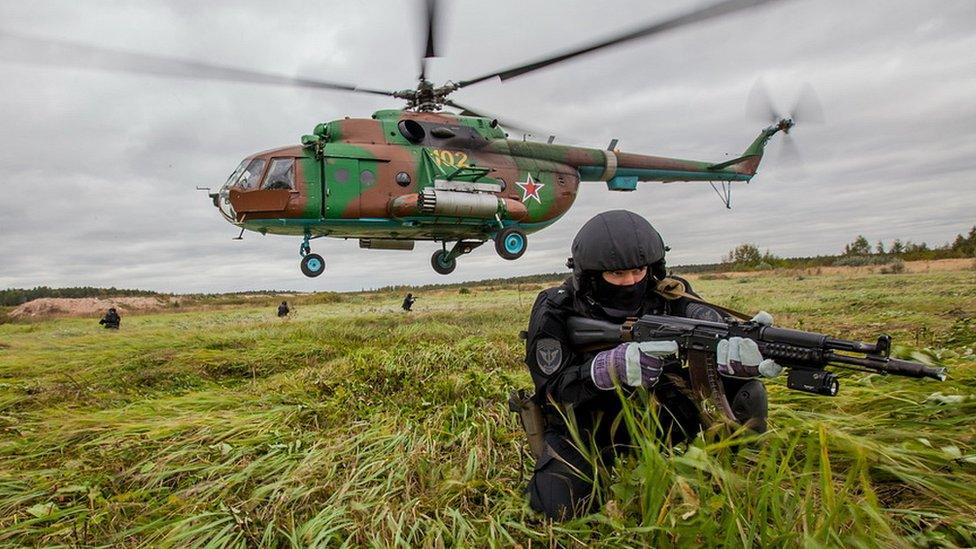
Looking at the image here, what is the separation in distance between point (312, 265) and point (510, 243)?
13.3ft

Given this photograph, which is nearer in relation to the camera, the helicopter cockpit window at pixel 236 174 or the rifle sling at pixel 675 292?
the rifle sling at pixel 675 292

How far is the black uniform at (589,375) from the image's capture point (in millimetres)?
2393

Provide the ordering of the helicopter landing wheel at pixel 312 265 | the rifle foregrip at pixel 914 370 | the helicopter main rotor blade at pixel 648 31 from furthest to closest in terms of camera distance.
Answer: the helicopter landing wheel at pixel 312 265 < the helicopter main rotor blade at pixel 648 31 < the rifle foregrip at pixel 914 370

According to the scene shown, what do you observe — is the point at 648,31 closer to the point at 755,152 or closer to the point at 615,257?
the point at 615,257

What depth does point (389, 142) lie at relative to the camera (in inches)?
388

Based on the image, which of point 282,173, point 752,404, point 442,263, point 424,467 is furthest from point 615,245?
point 442,263

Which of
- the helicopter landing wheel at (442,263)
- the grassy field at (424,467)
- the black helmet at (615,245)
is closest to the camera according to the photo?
the grassy field at (424,467)

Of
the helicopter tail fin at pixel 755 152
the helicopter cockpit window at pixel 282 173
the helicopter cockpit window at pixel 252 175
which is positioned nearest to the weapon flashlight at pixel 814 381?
the helicopter cockpit window at pixel 282 173

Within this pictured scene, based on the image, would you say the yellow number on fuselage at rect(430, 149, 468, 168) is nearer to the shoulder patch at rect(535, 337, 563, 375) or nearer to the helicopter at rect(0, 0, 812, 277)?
the helicopter at rect(0, 0, 812, 277)

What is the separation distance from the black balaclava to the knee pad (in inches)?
25.0

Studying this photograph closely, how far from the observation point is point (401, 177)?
972cm

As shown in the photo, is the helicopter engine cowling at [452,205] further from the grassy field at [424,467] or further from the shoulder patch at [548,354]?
the shoulder patch at [548,354]

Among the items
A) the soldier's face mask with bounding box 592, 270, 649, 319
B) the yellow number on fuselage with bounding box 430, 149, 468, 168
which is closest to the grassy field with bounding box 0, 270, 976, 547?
the soldier's face mask with bounding box 592, 270, 649, 319

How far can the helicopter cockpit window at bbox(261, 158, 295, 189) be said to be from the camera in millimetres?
9172
